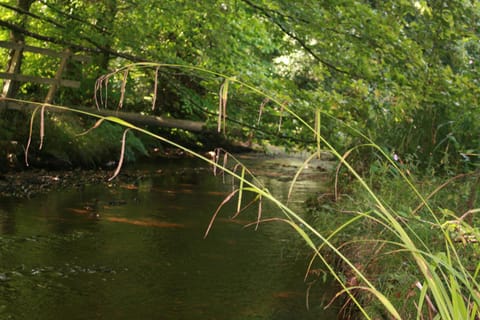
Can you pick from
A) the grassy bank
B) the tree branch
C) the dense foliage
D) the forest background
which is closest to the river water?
the grassy bank

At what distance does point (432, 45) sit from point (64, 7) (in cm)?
643

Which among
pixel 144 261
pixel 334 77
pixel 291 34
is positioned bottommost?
pixel 144 261

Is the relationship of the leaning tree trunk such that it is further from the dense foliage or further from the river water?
the river water

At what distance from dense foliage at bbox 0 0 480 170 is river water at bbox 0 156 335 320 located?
4.61 feet

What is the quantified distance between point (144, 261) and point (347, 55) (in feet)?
12.0

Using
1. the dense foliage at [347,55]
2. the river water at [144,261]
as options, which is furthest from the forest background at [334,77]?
the river water at [144,261]

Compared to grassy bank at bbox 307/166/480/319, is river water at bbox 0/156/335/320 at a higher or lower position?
lower

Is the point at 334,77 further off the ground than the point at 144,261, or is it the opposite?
the point at 334,77

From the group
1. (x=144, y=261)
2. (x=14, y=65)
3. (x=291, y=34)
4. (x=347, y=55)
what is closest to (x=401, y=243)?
(x=144, y=261)

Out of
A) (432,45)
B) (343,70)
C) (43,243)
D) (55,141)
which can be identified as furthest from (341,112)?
(55,141)

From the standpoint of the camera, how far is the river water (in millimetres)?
4574

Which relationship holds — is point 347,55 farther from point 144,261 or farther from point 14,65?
point 14,65

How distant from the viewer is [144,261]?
575 cm

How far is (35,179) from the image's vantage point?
9.59 metres
